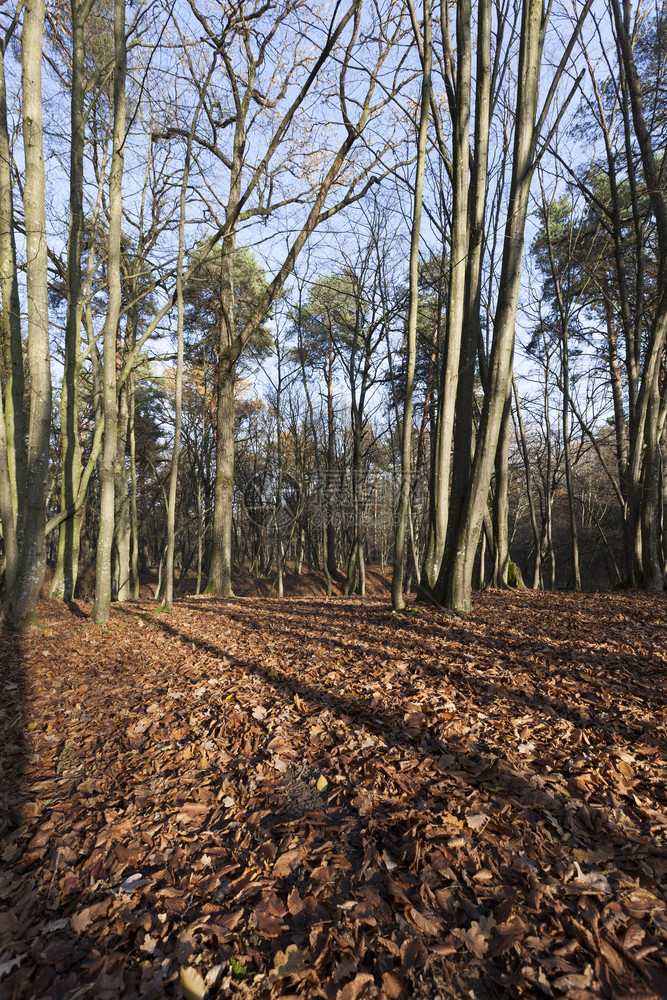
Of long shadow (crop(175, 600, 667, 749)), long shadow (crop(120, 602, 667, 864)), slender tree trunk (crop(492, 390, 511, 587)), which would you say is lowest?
long shadow (crop(120, 602, 667, 864))

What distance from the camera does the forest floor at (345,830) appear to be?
169 centimetres

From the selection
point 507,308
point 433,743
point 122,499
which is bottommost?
point 433,743

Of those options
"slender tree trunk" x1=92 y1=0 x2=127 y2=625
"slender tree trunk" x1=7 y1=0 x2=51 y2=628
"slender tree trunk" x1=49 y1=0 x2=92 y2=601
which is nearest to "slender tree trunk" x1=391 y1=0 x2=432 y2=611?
"slender tree trunk" x1=92 y1=0 x2=127 y2=625

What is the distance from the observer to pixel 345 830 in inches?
95.8

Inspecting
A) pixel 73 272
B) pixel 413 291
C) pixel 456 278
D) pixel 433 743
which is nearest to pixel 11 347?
pixel 73 272

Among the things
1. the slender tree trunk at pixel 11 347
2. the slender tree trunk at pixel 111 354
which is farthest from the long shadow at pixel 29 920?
the slender tree trunk at pixel 11 347

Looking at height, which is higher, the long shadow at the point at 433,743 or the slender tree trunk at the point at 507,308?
the slender tree trunk at the point at 507,308

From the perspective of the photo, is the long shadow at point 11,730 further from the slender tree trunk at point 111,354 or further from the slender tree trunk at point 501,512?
the slender tree trunk at point 501,512

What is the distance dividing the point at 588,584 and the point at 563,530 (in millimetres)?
5580

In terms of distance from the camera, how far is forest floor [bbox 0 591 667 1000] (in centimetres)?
169

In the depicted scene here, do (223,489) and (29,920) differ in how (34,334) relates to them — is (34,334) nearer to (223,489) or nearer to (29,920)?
(223,489)

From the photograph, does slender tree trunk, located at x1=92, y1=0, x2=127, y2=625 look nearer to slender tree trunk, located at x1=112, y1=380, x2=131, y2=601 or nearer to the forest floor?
the forest floor

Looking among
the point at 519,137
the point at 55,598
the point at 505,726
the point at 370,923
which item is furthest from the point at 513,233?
the point at 55,598

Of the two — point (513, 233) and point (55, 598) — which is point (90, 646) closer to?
point (55, 598)
